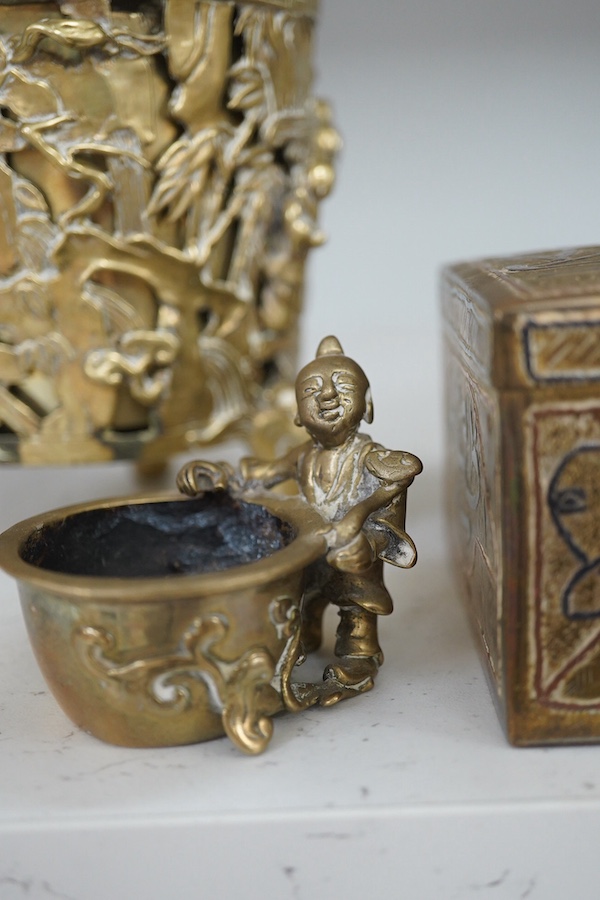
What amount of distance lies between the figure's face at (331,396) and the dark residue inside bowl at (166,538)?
10cm

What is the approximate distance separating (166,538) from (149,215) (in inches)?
13.1

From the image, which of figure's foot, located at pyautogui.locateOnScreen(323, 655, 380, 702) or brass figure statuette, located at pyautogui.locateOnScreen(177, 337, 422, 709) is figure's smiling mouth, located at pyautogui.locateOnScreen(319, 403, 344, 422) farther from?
figure's foot, located at pyautogui.locateOnScreen(323, 655, 380, 702)

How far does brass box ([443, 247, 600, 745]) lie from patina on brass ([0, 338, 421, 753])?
10 centimetres

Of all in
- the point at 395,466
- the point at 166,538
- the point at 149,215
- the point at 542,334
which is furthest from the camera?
the point at 149,215

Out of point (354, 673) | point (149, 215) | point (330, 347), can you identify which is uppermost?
point (149, 215)

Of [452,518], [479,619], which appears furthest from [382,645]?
[452,518]

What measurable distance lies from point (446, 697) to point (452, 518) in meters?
0.29

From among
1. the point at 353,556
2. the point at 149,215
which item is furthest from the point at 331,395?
the point at 149,215

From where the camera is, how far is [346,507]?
0.82 metres

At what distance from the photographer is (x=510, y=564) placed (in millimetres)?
701

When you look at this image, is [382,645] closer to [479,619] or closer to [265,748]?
[479,619]

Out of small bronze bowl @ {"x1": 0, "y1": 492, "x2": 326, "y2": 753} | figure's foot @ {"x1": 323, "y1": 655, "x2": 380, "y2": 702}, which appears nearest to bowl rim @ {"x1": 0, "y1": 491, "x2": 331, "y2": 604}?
small bronze bowl @ {"x1": 0, "y1": 492, "x2": 326, "y2": 753}

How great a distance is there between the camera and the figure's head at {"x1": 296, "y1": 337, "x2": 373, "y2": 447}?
81cm

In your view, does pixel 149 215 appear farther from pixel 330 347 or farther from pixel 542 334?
pixel 542 334
